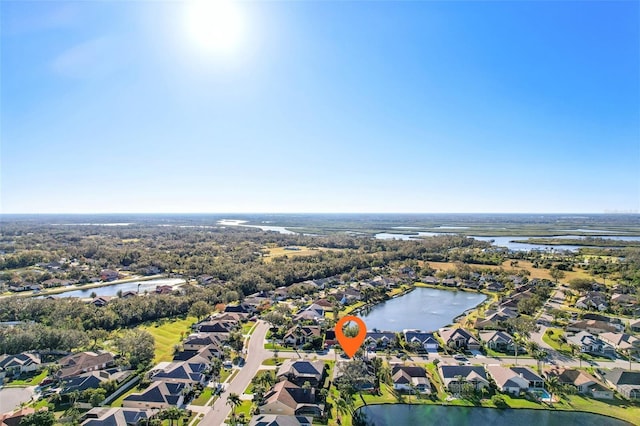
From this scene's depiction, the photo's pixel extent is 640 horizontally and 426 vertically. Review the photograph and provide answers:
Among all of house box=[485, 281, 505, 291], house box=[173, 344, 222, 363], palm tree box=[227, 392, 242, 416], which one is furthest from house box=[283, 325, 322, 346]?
house box=[485, 281, 505, 291]

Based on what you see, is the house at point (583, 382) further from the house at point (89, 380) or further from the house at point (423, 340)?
the house at point (89, 380)

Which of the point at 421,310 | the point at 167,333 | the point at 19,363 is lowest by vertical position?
the point at 421,310

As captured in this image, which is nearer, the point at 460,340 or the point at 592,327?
the point at 460,340

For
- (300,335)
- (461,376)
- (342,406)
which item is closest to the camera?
(342,406)

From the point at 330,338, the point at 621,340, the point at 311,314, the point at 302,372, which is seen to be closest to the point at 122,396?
the point at 302,372

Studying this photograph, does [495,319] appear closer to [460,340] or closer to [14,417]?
[460,340]

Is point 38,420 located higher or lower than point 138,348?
lower

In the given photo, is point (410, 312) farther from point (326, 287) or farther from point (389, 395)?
point (389, 395)
